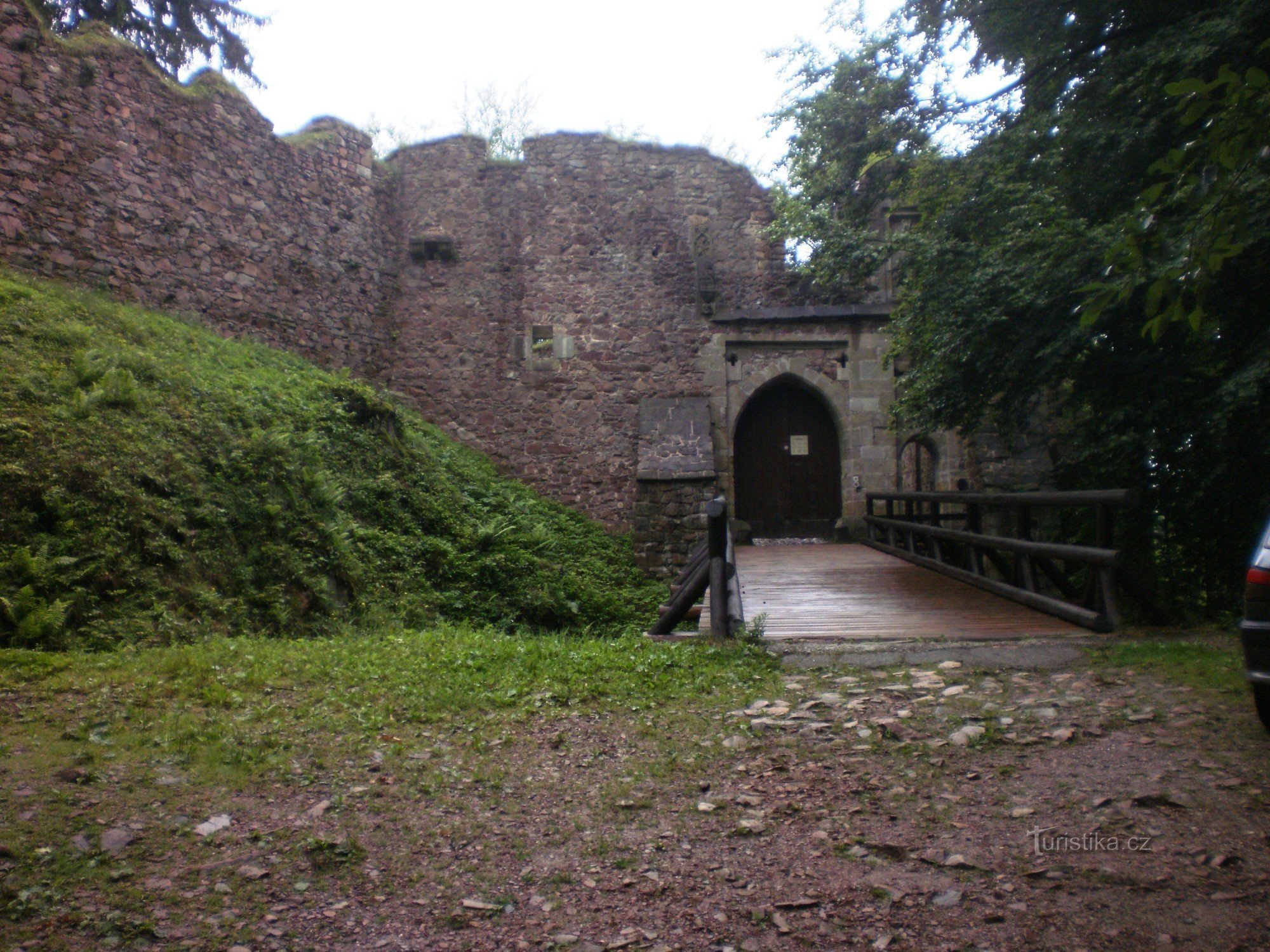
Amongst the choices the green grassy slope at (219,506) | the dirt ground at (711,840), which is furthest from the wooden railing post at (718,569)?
the green grassy slope at (219,506)

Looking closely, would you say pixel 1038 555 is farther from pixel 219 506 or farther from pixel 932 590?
pixel 219 506

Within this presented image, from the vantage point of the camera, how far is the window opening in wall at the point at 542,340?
14.6 meters

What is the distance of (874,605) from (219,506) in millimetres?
5271

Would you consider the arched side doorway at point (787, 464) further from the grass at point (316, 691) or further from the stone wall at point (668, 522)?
the grass at point (316, 691)

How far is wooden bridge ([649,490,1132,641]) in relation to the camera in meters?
5.70

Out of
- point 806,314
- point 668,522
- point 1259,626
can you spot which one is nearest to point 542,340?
point 668,522

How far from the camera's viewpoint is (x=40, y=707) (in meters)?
3.77

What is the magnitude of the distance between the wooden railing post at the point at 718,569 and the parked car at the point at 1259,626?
3044 millimetres

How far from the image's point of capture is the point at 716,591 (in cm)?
619

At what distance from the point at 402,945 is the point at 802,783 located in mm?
1565

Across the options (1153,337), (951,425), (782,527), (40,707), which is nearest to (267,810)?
(40,707)

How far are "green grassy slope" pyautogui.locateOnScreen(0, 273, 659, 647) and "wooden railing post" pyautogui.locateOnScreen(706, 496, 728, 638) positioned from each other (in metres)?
2.94

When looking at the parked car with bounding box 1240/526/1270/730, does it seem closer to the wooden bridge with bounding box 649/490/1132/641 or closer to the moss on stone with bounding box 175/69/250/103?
the wooden bridge with bounding box 649/490/1132/641

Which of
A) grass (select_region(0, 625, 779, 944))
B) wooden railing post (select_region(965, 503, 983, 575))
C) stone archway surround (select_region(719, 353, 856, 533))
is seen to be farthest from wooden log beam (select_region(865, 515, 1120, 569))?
stone archway surround (select_region(719, 353, 856, 533))
